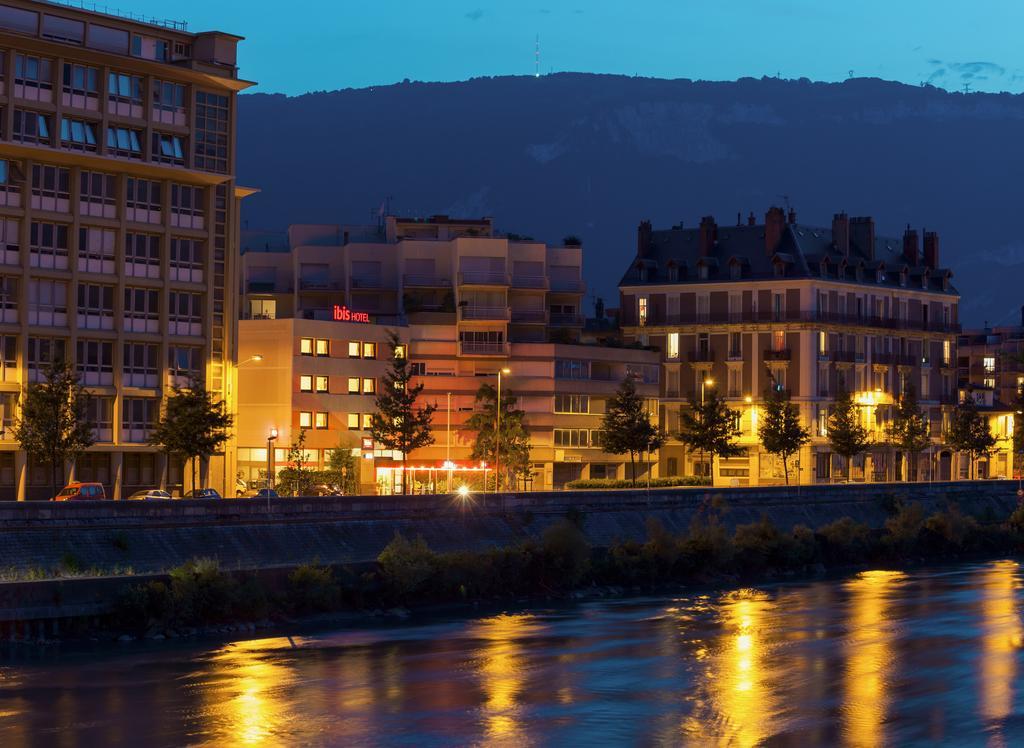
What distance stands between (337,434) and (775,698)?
237 feet

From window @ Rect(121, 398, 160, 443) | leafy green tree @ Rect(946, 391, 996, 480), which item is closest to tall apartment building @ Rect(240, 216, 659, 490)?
window @ Rect(121, 398, 160, 443)

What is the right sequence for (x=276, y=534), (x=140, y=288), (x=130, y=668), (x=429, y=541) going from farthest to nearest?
(x=140, y=288) < (x=429, y=541) < (x=276, y=534) < (x=130, y=668)

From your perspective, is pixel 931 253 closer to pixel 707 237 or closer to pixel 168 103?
pixel 707 237

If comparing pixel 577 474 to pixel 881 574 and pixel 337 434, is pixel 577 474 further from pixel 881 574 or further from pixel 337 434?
pixel 881 574

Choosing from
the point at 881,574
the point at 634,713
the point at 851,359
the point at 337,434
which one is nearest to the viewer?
the point at 634,713

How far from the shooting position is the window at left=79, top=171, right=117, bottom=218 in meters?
100

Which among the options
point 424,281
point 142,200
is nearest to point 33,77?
point 142,200

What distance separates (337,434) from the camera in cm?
12144

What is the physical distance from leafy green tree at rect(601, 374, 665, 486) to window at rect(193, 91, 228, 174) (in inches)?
1377

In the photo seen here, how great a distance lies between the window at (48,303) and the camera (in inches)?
3878

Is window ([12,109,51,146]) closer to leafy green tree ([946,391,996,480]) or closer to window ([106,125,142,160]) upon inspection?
window ([106,125,142,160])

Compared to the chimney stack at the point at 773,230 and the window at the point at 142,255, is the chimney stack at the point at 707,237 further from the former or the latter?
the window at the point at 142,255

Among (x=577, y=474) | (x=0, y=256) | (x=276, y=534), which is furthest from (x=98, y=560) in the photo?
(x=577, y=474)

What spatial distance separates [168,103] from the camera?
103688 millimetres
